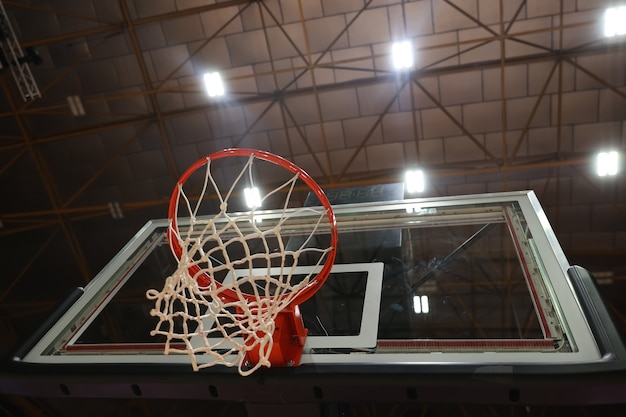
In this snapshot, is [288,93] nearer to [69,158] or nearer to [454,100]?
[454,100]

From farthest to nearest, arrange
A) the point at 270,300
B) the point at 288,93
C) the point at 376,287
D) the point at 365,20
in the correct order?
the point at 288,93, the point at 365,20, the point at 376,287, the point at 270,300

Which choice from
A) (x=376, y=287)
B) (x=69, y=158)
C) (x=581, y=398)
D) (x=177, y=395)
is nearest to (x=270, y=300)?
(x=177, y=395)

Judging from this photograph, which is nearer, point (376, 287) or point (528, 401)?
point (528, 401)

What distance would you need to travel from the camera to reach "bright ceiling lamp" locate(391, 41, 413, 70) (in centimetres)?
732

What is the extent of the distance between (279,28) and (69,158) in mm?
4347

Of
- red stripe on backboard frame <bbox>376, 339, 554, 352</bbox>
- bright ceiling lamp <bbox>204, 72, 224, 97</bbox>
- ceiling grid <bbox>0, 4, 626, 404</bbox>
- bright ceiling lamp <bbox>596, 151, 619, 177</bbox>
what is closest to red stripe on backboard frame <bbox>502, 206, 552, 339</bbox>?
red stripe on backboard frame <bbox>376, 339, 554, 352</bbox>

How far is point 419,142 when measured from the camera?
7.95m

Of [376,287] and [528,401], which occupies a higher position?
[376,287]

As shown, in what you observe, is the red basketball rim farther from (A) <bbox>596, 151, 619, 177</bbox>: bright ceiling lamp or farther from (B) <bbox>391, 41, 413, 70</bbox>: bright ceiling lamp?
(A) <bbox>596, 151, 619, 177</bbox>: bright ceiling lamp

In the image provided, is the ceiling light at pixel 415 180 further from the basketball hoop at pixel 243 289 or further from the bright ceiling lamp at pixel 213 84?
the basketball hoop at pixel 243 289

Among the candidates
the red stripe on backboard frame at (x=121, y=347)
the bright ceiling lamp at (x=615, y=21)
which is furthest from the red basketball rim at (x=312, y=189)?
the bright ceiling lamp at (x=615, y=21)

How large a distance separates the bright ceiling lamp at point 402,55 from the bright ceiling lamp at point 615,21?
262 centimetres

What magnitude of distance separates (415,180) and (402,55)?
197cm

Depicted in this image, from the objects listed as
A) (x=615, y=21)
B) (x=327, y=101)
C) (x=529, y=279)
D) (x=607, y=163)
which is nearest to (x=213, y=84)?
(x=327, y=101)
